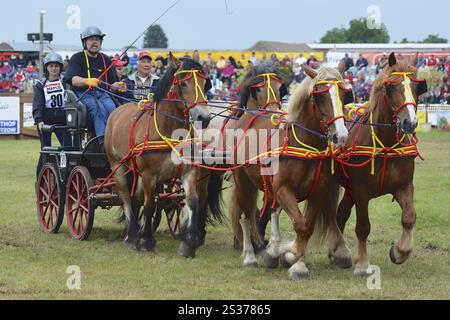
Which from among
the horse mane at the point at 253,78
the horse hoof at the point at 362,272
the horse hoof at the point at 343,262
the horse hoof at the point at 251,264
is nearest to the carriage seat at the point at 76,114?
the horse mane at the point at 253,78

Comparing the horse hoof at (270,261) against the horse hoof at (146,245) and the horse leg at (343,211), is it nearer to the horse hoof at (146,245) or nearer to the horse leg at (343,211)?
the horse leg at (343,211)

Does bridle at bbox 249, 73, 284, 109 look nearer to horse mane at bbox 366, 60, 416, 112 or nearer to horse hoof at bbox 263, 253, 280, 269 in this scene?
horse mane at bbox 366, 60, 416, 112

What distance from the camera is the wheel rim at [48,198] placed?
36.0 ft

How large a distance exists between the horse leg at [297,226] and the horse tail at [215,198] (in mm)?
Result: 2546

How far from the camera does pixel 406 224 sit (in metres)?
7.85

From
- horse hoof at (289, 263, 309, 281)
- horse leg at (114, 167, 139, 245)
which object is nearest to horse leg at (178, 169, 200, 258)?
horse leg at (114, 167, 139, 245)

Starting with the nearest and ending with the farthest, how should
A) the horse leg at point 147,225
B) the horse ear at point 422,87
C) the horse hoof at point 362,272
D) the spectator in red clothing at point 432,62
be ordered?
the horse ear at point 422,87, the horse hoof at point 362,272, the horse leg at point 147,225, the spectator in red clothing at point 432,62

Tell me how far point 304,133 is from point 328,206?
1.05m

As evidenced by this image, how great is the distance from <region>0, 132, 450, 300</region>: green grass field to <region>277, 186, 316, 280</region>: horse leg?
126 mm

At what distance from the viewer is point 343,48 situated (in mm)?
44281

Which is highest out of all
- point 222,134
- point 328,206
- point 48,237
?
point 222,134

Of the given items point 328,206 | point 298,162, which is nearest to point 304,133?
point 298,162

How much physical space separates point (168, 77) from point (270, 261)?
2134mm
